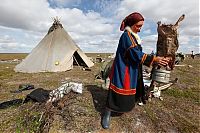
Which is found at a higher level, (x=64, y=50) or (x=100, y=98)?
(x=64, y=50)

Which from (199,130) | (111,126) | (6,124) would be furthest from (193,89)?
(6,124)

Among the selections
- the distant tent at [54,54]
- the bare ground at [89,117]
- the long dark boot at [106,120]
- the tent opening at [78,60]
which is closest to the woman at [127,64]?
the long dark boot at [106,120]

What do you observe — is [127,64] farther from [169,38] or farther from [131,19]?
[169,38]

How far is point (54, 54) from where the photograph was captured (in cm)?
1377

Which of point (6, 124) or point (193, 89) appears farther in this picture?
point (193, 89)

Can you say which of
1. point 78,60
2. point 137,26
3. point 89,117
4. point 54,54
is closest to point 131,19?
point 137,26

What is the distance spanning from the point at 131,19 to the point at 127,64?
85cm

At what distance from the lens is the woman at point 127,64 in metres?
3.40

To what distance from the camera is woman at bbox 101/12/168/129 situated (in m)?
3.40

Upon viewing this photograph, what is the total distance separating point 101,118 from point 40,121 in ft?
4.09

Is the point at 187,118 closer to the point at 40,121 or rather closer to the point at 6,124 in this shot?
the point at 40,121

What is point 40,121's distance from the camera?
3.82 m

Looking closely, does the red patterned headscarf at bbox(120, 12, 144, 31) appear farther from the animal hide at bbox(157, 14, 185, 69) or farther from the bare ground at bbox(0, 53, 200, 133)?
the bare ground at bbox(0, 53, 200, 133)

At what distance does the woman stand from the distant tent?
9.94 meters
